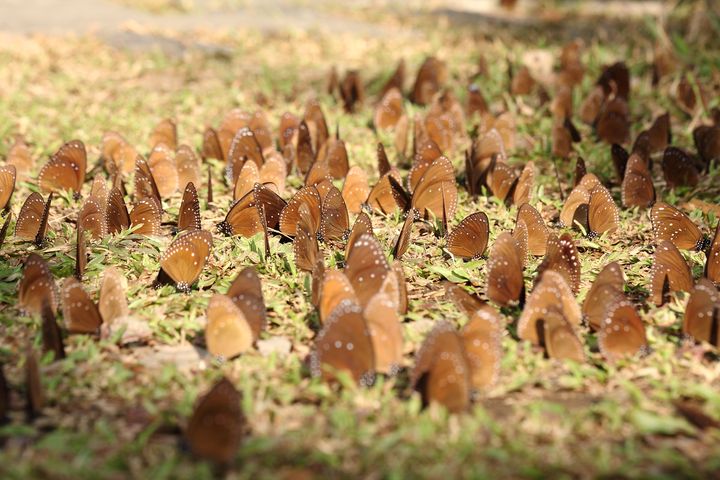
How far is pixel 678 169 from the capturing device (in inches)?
188

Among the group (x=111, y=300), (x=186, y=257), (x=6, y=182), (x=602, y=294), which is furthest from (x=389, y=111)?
(x=111, y=300)

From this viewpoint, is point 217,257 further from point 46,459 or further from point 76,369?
point 46,459

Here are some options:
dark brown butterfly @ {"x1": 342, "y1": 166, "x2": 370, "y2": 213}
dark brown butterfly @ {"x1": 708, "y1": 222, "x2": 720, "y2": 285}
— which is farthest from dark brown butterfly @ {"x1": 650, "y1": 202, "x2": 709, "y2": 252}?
dark brown butterfly @ {"x1": 342, "y1": 166, "x2": 370, "y2": 213}

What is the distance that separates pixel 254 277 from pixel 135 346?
534mm

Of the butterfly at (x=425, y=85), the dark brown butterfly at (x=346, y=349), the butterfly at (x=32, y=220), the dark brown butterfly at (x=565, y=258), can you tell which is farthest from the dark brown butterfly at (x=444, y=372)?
the butterfly at (x=425, y=85)

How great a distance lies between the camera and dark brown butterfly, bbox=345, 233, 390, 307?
3231 millimetres

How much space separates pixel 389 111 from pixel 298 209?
210cm

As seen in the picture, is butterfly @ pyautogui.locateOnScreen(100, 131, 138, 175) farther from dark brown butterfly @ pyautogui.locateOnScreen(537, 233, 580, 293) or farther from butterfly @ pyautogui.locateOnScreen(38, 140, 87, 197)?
dark brown butterfly @ pyautogui.locateOnScreen(537, 233, 580, 293)

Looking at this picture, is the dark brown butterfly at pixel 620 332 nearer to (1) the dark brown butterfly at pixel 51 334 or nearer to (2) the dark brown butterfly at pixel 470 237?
(2) the dark brown butterfly at pixel 470 237

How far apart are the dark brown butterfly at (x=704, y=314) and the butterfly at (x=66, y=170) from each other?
3.15 meters

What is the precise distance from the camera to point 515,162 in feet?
17.4

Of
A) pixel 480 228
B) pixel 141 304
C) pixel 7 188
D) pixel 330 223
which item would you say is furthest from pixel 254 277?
pixel 7 188

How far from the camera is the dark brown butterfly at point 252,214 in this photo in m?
3.97

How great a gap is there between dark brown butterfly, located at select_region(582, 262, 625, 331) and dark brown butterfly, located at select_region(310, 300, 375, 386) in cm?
92
